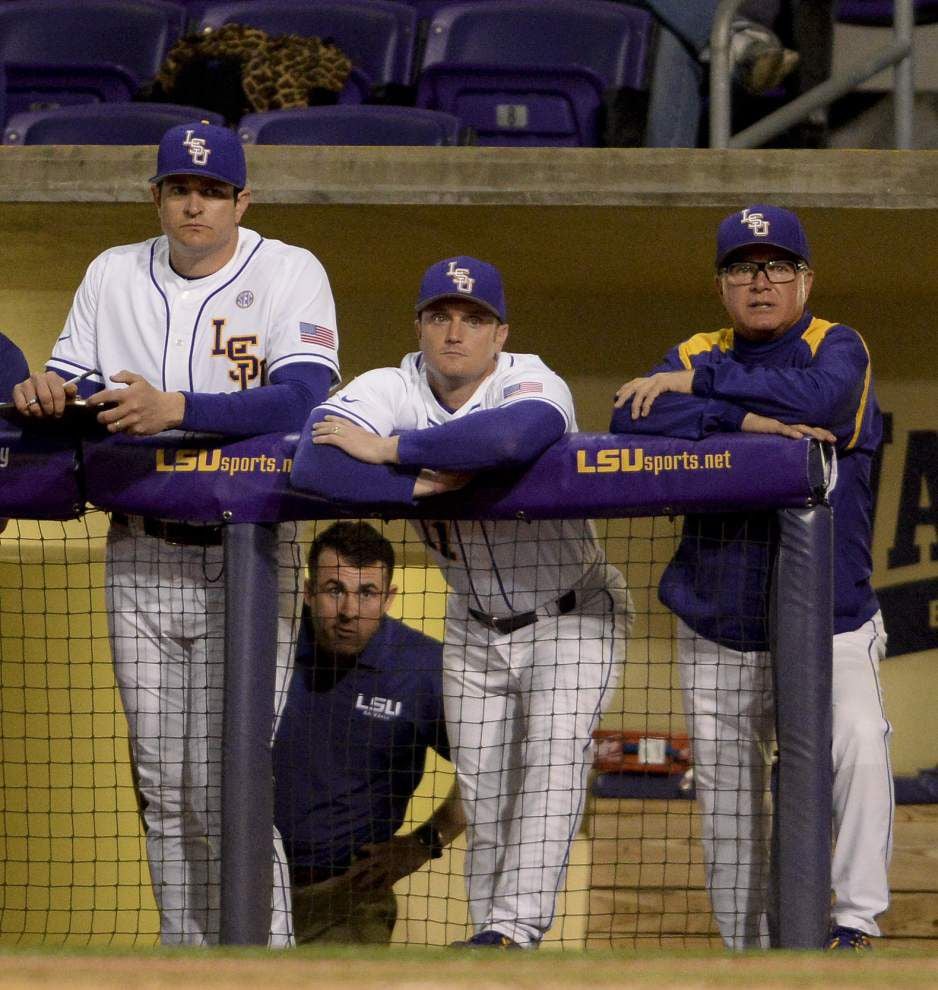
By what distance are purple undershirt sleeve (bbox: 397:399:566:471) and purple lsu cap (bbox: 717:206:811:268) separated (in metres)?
0.48

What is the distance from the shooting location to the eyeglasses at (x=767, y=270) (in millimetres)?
2492

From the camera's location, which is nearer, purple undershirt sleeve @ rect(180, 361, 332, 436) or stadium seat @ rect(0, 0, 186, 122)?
purple undershirt sleeve @ rect(180, 361, 332, 436)

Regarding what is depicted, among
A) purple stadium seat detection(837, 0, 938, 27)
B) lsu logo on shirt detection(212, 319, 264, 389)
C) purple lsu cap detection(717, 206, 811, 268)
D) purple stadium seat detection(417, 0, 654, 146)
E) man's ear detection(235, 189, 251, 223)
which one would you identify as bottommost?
lsu logo on shirt detection(212, 319, 264, 389)

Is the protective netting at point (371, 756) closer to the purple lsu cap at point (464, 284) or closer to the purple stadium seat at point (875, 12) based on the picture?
the purple lsu cap at point (464, 284)

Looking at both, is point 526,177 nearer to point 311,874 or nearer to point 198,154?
point 198,154

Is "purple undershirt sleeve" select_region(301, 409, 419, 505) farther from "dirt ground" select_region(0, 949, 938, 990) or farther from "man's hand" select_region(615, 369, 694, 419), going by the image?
"dirt ground" select_region(0, 949, 938, 990)

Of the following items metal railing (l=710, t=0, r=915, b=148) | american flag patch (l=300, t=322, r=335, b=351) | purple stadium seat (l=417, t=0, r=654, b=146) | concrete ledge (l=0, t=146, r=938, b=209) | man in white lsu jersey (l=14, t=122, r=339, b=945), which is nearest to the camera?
man in white lsu jersey (l=14, t=122, r=339, b=945)

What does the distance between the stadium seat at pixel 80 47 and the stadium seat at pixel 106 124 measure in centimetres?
47

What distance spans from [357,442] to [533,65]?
2.25m

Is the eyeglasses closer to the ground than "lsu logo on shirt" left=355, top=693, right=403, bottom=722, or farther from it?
farther from it

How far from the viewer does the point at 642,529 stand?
4.34 meters

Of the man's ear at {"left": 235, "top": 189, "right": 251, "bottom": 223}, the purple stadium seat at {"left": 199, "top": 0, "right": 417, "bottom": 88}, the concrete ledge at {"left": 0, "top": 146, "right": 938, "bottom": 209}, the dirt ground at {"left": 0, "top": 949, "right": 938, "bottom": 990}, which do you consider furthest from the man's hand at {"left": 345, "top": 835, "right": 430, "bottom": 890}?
the purple stadium seat at {"left": 199, "top": 0, "right": 417, "bottom": 88}

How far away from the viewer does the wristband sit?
2.98 m

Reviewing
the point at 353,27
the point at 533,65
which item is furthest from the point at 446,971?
the point at 353,27
